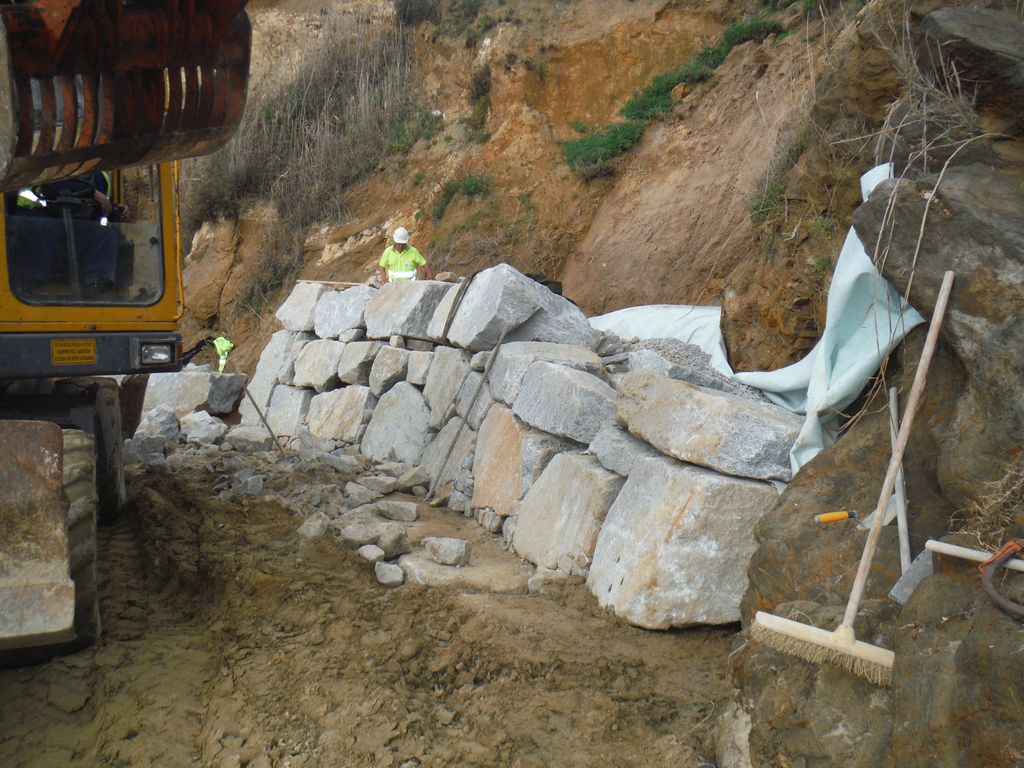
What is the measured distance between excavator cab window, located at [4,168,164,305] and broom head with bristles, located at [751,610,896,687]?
394 cm

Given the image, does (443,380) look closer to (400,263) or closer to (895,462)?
(400,263)

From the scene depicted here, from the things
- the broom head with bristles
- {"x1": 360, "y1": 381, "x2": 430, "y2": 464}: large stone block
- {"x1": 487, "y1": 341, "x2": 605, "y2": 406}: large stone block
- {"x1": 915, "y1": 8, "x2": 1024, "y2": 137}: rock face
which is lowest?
{"x1": 360, "y1": 381, "x2": 430, "y2": 464}: large stone block

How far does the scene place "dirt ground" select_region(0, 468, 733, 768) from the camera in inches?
133

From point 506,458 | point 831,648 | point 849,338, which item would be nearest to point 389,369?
point 506,458

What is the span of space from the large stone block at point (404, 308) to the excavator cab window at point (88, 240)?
3314mm

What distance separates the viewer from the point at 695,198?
35.2 feet

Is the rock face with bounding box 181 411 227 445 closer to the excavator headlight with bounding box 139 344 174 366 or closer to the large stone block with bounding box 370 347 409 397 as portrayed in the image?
the large stone block with bounding box 370 347 409 397

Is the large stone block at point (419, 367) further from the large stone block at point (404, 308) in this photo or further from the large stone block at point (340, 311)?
the large stone block at point (340, 311)

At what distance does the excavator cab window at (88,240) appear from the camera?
4.79 m

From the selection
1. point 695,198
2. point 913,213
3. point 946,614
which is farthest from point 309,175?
Result: point 946,614

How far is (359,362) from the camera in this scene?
9.06 meters

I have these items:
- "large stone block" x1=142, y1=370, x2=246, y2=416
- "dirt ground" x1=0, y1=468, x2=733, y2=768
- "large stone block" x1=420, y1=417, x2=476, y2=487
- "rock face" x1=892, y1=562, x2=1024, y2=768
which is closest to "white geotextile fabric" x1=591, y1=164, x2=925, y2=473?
"dirt ground" x1=0, y1=468, x2=733, y2=768

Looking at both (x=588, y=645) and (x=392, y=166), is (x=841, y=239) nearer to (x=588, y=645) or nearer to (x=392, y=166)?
(x=588, y=645)

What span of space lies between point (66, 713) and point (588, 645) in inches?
88.8
